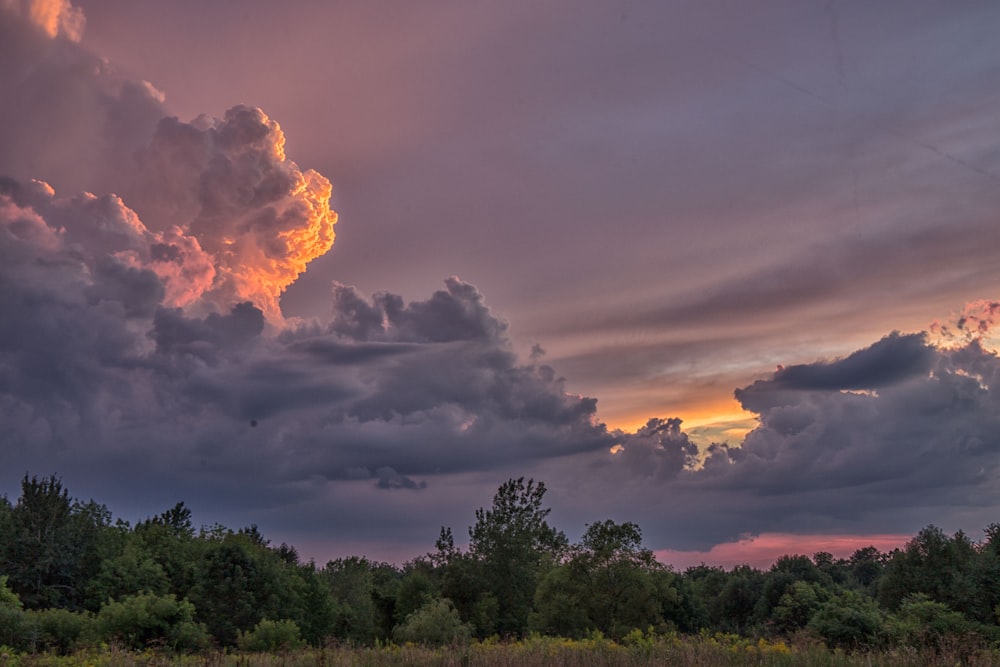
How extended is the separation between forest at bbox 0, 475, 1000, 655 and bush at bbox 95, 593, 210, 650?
0.07m

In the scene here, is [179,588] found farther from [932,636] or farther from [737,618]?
[737,618]

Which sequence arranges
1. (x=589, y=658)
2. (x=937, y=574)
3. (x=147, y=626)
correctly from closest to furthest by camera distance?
(x=589, y=658) < (x=147, y=626) < (x=937, y=574)

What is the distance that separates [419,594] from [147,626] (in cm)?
3113

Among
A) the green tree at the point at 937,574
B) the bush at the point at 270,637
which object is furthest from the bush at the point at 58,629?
the green tree at the point at 937,574

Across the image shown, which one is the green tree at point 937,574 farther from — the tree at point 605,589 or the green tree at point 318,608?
the green tree at point 318,608

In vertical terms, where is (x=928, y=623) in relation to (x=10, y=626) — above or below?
below

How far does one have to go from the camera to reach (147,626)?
31.2m

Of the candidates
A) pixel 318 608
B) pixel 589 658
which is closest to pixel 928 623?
pixel 589 658

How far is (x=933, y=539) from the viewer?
4609 cm

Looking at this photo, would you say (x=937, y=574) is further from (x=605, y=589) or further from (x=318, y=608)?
(x=318, y=608)

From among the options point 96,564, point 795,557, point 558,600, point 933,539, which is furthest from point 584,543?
point 795,557

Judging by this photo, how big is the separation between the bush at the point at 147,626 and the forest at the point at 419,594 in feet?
0.22

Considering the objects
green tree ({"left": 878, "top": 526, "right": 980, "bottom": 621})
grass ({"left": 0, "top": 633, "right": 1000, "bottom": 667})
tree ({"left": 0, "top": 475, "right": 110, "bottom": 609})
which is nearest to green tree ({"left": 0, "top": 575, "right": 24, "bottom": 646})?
grass ({"left": 0, "top": 633, "right": 1000, "bottom": 667})

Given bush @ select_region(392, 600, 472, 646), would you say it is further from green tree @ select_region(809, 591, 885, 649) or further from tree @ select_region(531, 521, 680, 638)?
green tree @ select_region(809, 591, 885, 649)
